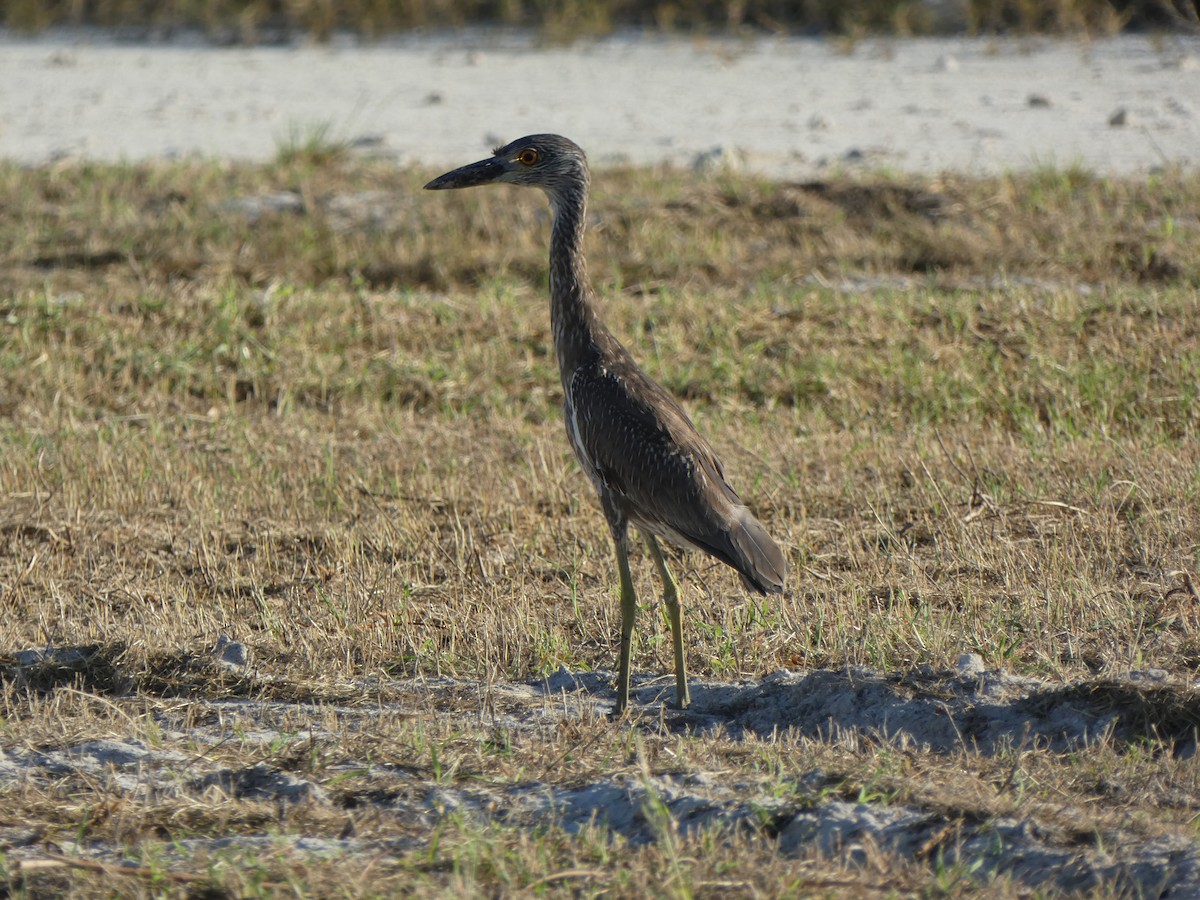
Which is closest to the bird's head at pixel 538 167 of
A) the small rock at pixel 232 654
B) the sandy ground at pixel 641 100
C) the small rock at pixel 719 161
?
the small rock at pixel 232 654

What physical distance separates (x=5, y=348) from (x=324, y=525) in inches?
144

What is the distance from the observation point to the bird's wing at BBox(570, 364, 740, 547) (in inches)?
210

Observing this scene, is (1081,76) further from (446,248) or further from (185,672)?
(185,672)

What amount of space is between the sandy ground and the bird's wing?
7991mm

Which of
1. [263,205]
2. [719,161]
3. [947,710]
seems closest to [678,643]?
[947,710]

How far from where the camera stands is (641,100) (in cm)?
1602

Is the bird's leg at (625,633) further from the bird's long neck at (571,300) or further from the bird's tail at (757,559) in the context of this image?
the bird's long neck at (571,300)

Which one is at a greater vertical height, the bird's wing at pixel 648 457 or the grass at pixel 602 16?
the grass at pixel 602 16

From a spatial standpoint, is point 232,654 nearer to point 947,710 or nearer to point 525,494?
point 525,494

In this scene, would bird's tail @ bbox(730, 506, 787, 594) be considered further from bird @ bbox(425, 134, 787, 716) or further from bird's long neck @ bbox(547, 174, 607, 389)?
bird's long neck @ bbox(547, 174, 607, 389)

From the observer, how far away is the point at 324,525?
738cm

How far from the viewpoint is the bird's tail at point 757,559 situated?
204 inches

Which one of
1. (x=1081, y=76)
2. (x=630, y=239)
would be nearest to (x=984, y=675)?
(x=630, y=239)

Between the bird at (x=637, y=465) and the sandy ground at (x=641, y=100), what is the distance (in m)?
7.79
